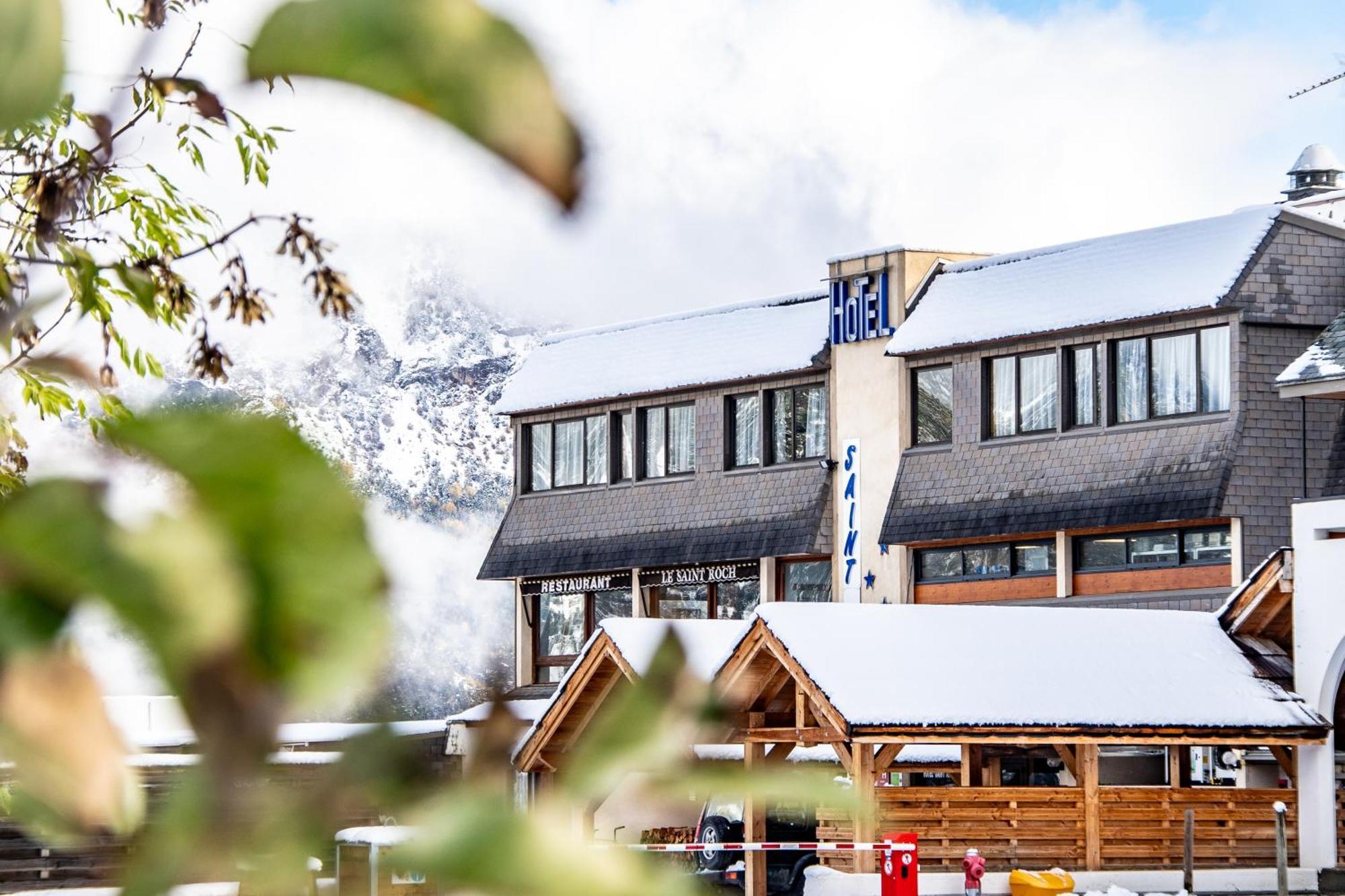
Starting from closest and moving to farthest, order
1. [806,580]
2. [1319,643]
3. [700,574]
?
[1319,643]
[806,580]
[700,574]

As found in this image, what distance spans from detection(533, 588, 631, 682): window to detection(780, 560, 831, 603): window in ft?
12.2

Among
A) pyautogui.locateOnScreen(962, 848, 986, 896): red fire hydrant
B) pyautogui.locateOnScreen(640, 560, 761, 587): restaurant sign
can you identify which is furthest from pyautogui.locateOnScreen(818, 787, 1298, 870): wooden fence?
pyautogui.locateOnScreen(640, 560, 761, 587): restaurant sign

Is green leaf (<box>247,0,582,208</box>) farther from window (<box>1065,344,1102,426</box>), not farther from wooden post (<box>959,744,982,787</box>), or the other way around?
window (<box>1065,344,1102,426</box>)

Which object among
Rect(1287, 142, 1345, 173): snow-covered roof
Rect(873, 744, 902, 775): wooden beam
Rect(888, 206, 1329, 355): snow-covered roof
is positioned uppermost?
Rect(1287, 142, 1345, 173): snow-covered roof

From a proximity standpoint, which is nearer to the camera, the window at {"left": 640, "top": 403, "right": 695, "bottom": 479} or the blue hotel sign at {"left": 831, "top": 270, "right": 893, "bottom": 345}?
the blue hotel sign at {"left": 831, "top": 270, "right": 893, "bottom": 345}

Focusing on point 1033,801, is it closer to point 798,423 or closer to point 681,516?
point 798,423

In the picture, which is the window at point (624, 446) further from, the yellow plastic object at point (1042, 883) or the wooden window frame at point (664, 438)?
the yellow plastic object at point (1042, 883)

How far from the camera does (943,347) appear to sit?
97.3ft

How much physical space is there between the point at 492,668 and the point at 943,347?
29.2 meters

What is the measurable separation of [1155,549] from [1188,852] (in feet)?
24.9

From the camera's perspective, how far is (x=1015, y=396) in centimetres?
2920

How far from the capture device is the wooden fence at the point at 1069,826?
19.8 meters

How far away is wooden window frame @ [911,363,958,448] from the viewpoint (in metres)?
30.1

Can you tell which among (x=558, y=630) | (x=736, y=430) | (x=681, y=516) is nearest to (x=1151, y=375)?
(x=736, y=430)
